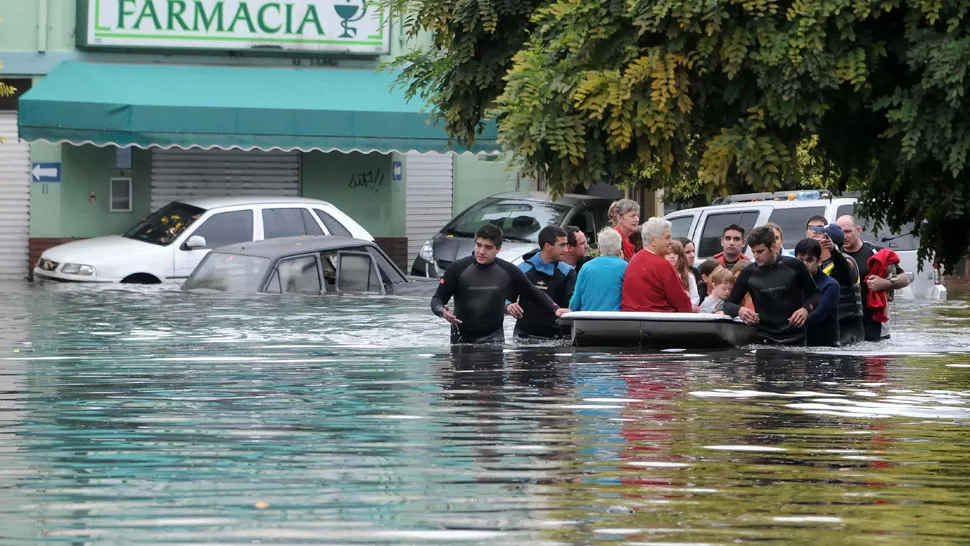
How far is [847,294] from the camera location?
16.3 m

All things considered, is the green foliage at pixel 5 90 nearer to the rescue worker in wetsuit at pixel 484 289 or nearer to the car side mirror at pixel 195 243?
the car side mirror at pixel 195 243

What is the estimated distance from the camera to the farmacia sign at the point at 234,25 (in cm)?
2964

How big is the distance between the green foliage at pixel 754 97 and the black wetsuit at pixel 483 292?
1.76 m

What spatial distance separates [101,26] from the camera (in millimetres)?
29594

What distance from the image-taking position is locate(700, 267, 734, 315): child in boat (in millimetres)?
16453

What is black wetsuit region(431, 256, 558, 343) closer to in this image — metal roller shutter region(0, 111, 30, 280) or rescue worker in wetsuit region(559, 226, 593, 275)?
rescue worker in wetsuit region(559, 226, 593, 275)

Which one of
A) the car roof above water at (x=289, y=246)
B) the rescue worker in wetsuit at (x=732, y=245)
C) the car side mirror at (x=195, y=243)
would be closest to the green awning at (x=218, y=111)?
the car side mirror at (x=195, y=243)

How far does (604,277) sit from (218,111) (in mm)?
14498

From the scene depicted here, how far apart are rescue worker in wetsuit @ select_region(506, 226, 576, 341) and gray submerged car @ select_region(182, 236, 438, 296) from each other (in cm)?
502

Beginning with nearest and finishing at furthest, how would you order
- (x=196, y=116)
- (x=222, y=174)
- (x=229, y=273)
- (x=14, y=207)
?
(x=229, y=273)
(x=196, y=116)
(x=14, y=207)
(x=222, y=174)

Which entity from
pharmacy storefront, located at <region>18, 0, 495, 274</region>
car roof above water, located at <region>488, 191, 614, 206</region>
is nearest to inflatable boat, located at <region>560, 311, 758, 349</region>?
car roof above water, located at <region>488, 191, 614, 206</region>

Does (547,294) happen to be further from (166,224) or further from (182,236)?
(166,224)

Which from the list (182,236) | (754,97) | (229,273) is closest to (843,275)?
(754,97)

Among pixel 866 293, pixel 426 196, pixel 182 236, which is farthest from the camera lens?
pixel 426 196
